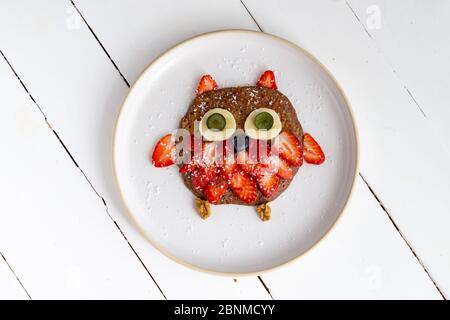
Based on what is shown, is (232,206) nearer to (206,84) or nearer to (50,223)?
(206,84)

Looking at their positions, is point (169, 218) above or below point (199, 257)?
above

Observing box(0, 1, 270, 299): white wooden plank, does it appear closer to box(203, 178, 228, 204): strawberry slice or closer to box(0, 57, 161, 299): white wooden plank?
box(0, 57, 161, 299): white wooden plank

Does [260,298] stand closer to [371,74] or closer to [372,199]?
[372,199]

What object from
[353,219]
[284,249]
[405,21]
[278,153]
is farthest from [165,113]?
[405,21]

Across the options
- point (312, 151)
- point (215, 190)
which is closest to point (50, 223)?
point (215, 190)

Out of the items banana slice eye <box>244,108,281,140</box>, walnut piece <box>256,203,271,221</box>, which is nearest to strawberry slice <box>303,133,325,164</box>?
banana slice eye <box>244,108,281,140</box>

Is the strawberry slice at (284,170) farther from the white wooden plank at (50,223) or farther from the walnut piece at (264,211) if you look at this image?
the white wooden plank at (50,223)
